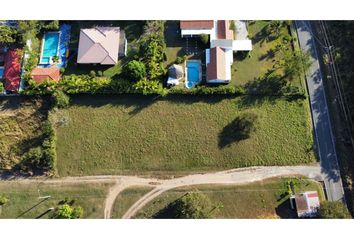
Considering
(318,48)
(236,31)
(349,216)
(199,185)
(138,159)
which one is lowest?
(349,216)

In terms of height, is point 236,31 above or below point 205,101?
above

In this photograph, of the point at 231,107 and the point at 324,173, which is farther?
the point at 231,107

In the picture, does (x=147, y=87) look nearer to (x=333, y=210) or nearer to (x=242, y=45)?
(x=242, y=45)

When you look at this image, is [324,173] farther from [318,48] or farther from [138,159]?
[138,159]

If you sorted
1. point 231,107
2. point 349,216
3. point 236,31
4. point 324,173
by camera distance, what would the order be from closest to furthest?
point 349,216 → point 324,173 → point 231,107 → point 236,31

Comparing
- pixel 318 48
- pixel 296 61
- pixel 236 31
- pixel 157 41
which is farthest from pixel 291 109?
pixel 157 41

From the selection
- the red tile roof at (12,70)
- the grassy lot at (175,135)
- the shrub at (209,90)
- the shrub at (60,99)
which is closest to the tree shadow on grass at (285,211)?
the grassy lot at (175,135)

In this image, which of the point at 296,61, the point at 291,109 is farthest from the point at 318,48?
the point at 291,109

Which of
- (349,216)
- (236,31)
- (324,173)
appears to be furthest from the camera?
(236,31)
